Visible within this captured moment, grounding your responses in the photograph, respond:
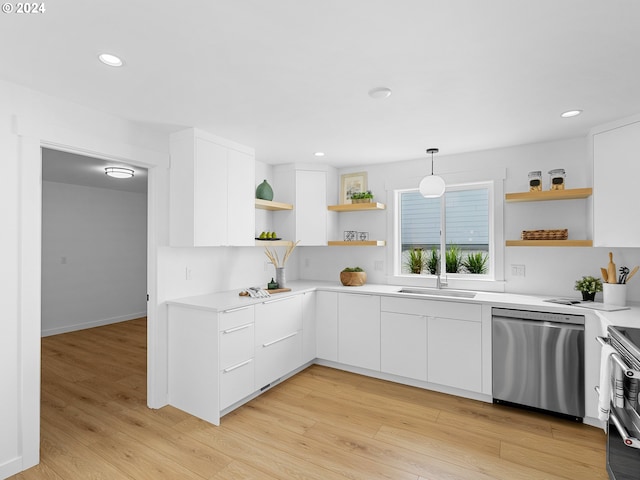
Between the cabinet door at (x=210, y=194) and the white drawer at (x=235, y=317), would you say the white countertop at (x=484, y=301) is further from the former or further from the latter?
the cabinet door at (x=210, y=194)

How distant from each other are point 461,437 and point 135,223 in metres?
6.29

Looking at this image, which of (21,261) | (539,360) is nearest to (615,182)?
(539,360)

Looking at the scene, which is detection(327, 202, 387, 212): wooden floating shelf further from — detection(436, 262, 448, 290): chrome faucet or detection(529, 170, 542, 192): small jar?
detection(529, 170, 542, 192): small jar

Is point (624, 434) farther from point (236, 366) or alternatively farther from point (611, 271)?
point (236, 366)

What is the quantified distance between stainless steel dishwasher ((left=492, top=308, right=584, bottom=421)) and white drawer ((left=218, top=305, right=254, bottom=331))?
7.02ft

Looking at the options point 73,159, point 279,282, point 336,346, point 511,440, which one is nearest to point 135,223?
point 73,159

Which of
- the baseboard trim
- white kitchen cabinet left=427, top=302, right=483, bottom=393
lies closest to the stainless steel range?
white kitchen cabinet left=427, top=302, right=483, bottom=393

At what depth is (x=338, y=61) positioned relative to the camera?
1.86 metres

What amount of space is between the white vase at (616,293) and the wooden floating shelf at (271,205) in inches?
123

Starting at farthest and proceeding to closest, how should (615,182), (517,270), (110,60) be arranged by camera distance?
1. (517,270)
2. (615,182)
3. (110,60)

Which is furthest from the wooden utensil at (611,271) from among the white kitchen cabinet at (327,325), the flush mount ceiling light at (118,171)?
the flush mount ceiling light at (118,171)

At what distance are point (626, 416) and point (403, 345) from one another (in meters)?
1.74

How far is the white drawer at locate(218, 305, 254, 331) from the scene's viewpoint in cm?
273

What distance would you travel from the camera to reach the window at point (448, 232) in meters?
3.75
